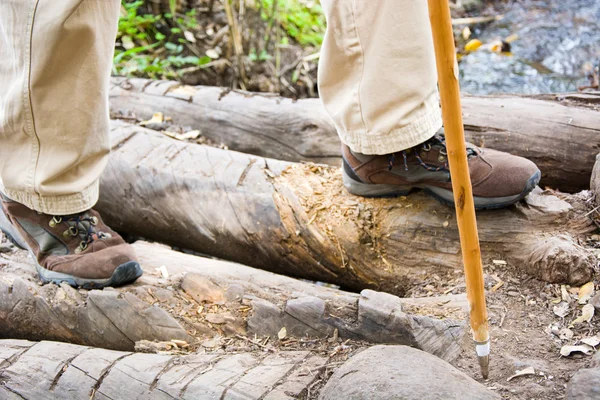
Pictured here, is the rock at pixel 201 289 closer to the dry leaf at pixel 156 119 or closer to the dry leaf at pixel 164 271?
the dry leaf at pixel 164 271

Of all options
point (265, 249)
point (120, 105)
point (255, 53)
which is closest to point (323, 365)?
point (265, 249)

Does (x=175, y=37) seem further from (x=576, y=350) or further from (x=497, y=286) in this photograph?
(x=576, y=350)

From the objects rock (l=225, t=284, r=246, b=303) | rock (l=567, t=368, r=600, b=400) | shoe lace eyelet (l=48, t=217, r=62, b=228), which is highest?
shoe lace eyelet (l=48, t=217, r=62, b=228)

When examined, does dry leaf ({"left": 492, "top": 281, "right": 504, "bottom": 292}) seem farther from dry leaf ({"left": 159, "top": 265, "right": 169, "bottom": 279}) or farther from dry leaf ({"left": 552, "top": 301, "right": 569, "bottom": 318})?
dry leaf ({"left": 159, "top": 265, "right": 169, "bottom": 279})

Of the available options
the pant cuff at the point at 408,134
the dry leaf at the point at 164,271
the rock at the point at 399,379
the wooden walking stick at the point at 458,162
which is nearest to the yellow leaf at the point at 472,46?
the pant cuff at the point at 408,134

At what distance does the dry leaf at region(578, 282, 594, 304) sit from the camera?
2.01 metres

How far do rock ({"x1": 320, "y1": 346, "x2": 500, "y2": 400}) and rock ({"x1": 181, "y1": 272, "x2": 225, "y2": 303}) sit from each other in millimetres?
671

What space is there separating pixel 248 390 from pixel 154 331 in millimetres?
552

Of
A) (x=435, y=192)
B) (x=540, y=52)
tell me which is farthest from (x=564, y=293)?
(x=540, y=52)

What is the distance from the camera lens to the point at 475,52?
198 inches

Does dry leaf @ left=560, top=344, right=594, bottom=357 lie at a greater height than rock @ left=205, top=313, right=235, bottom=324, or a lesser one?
lesser

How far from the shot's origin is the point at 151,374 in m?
1.87

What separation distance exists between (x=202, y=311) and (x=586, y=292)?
1.27 meters

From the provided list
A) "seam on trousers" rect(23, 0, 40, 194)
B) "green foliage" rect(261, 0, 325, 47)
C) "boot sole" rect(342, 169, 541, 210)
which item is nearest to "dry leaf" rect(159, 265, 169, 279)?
"seam on trousers" rect(23, 0, 40, 194)
